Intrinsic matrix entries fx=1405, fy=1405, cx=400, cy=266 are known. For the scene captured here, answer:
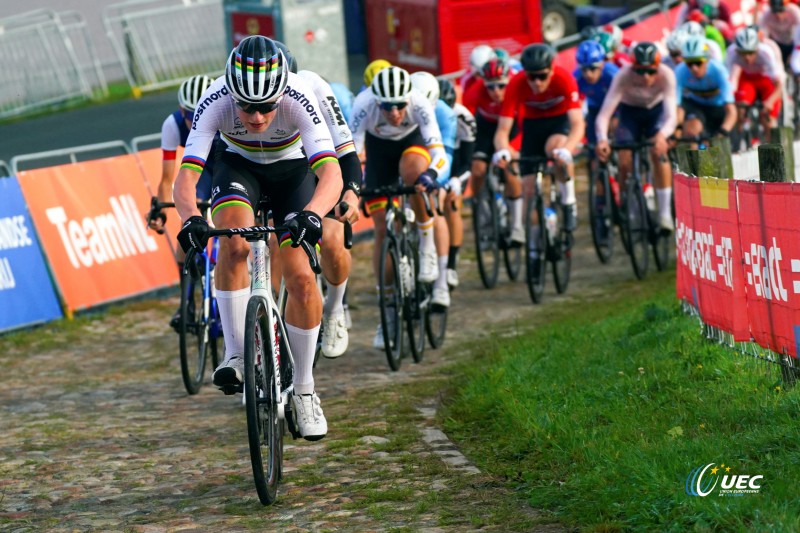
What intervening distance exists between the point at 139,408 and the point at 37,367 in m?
2.07


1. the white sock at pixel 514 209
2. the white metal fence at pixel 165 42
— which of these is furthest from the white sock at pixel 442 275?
the white metal fence at pixel 165 42

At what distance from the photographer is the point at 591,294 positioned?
13.4 m

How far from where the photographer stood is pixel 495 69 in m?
14.0

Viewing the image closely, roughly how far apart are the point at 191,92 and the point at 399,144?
1.86 m

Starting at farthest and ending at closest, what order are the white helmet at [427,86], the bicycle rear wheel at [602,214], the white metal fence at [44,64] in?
the white metal fence at [44,64] → the bicycle rear wheel at [602,214] → the white helmet at [427,86]

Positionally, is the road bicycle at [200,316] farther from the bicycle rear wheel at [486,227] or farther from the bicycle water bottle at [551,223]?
the bicycle rear wheel at [486,227]

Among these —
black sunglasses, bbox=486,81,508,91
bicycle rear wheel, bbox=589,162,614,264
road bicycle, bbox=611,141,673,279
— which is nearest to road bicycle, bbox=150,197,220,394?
black sunglasses, bbox=486,81,508,91

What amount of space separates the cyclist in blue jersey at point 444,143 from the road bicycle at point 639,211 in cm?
252

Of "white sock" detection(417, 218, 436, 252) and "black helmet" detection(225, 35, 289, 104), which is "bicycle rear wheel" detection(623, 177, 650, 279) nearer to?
"white sock" detection(417, 218, 436, 252)

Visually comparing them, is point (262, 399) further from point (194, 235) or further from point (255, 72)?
point (255, 72)

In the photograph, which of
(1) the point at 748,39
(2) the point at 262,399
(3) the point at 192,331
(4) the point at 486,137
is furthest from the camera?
(1) the point at 748,39

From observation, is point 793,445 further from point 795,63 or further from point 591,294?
point 795,63

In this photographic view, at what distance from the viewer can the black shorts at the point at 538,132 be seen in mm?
13258

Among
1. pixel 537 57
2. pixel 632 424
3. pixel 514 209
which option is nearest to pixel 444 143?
pixel 537 57
